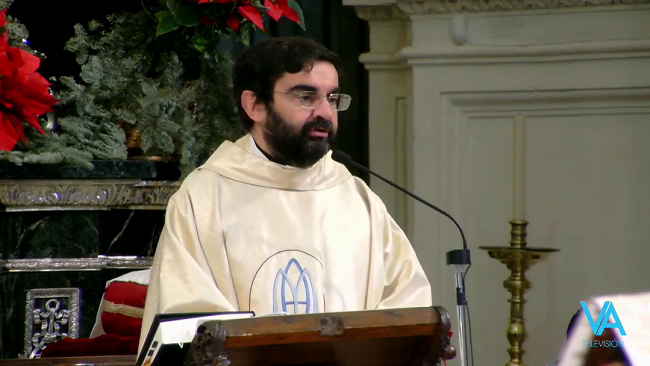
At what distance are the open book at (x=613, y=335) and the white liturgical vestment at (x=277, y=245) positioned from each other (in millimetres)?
1718

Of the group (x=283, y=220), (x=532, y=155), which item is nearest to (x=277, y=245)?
(x=283, y=220)

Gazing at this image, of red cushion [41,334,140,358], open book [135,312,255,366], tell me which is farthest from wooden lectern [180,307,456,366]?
red cushion [41,334,140,358]

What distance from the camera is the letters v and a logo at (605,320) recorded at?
1201 mm

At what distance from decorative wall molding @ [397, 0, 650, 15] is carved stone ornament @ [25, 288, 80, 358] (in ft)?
6.99

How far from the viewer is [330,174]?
10.8ft

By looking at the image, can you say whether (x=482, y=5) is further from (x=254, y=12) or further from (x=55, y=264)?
(x=55, y=264)

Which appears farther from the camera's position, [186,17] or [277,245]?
[186,17]

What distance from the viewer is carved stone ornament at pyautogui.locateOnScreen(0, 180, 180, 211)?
3656 millimetres

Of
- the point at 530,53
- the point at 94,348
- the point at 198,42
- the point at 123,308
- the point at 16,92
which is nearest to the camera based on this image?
the point at 16,92

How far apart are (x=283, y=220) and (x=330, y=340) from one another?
102 cm

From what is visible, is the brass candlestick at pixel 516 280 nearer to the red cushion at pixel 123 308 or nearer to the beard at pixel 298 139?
the beard at pixel 298 139

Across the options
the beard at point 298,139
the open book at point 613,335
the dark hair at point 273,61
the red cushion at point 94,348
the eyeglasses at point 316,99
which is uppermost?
the dark hair at point 273,61

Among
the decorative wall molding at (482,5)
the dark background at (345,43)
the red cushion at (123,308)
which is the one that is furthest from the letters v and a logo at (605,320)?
the dark background at (345,43)

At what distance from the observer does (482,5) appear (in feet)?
15.6
